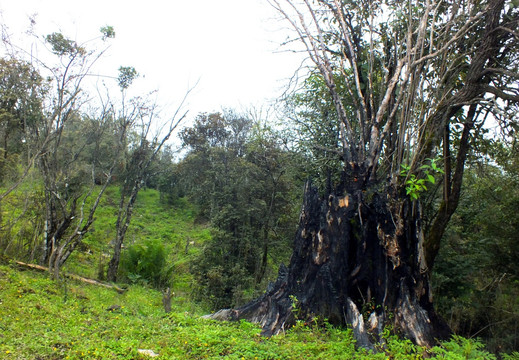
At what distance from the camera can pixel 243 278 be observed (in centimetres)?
1057

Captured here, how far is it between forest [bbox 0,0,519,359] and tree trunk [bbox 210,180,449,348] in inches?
0.9

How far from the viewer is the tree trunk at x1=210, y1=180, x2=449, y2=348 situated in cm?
523

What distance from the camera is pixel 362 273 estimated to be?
5.73 meters

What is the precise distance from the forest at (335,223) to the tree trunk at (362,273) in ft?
0.08

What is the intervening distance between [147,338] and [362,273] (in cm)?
334

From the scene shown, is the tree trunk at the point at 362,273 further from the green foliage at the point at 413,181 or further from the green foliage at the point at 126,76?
the green foliage at the point at 126,76

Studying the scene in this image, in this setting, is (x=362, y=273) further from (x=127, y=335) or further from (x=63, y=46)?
(x=63, y=46)

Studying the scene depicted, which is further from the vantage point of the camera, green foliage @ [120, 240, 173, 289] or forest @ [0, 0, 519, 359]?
green foliage @ [120, 240, 173, 289]

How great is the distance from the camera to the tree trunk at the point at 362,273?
523 cm

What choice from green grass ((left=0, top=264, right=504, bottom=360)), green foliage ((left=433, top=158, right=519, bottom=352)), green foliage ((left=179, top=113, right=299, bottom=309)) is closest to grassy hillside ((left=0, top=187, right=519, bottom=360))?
green grass ((left=0, top=264, right=504, bottom=360))

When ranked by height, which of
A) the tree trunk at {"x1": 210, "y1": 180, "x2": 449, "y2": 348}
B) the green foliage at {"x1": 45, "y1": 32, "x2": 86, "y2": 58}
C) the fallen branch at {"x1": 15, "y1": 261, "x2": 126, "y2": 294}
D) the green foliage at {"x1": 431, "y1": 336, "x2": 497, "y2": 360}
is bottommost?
the fallen branch at {"x1": 15, "y1": 261, "x2": 126, "y2": 294}

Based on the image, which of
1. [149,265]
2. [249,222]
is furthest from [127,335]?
[149,265]

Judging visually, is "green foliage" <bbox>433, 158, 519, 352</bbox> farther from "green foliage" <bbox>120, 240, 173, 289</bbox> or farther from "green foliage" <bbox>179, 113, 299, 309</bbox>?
"green foliage" <bbox>120, 240, 173, 289</bbox>

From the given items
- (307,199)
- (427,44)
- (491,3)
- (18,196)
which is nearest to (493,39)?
(491,3)
